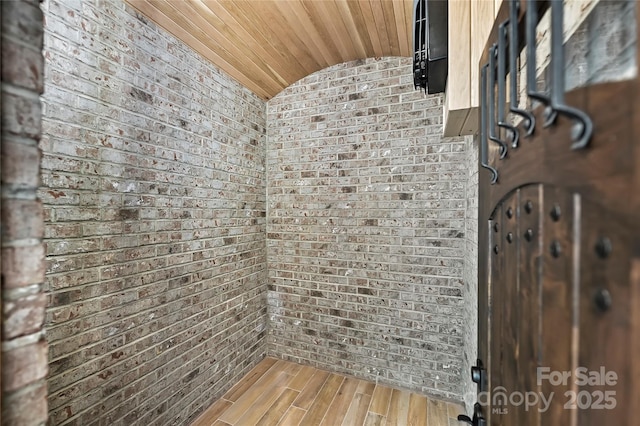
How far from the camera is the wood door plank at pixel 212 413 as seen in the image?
2.02 meters

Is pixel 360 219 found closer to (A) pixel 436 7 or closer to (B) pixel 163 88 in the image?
(A) pixel 436 7

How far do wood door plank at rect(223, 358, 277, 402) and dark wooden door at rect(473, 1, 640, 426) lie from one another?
2.28 metres

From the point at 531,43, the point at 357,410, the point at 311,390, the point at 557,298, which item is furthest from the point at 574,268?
the point at 311,390

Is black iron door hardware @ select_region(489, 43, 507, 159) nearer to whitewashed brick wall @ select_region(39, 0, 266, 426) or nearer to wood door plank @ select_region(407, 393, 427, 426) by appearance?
whitewashed brick wall @ select_region(39, 0, 266, 426)

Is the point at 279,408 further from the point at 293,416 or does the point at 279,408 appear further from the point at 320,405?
the point at 320,405

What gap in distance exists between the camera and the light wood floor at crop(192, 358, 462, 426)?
2021mm

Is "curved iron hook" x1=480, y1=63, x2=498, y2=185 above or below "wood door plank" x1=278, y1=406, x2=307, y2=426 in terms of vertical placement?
above

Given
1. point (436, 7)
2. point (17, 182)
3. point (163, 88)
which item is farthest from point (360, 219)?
point (17, 182)

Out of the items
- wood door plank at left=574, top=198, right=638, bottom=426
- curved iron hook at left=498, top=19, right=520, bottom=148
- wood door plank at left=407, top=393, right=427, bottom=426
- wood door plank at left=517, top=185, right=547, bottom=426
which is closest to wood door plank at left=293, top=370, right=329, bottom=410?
wood door plank at left=407, top=393, right=427, bottom=426

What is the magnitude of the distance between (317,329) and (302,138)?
1.98 m

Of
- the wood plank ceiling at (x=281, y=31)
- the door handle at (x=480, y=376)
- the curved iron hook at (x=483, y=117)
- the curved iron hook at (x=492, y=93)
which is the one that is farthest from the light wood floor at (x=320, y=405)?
the wood plank ceiling at (x=281, y=31)

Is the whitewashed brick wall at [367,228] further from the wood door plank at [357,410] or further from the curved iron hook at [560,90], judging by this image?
the curved iron hook at [560,90]

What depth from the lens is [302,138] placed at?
2.77 metres

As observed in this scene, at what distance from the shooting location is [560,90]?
0.40m
